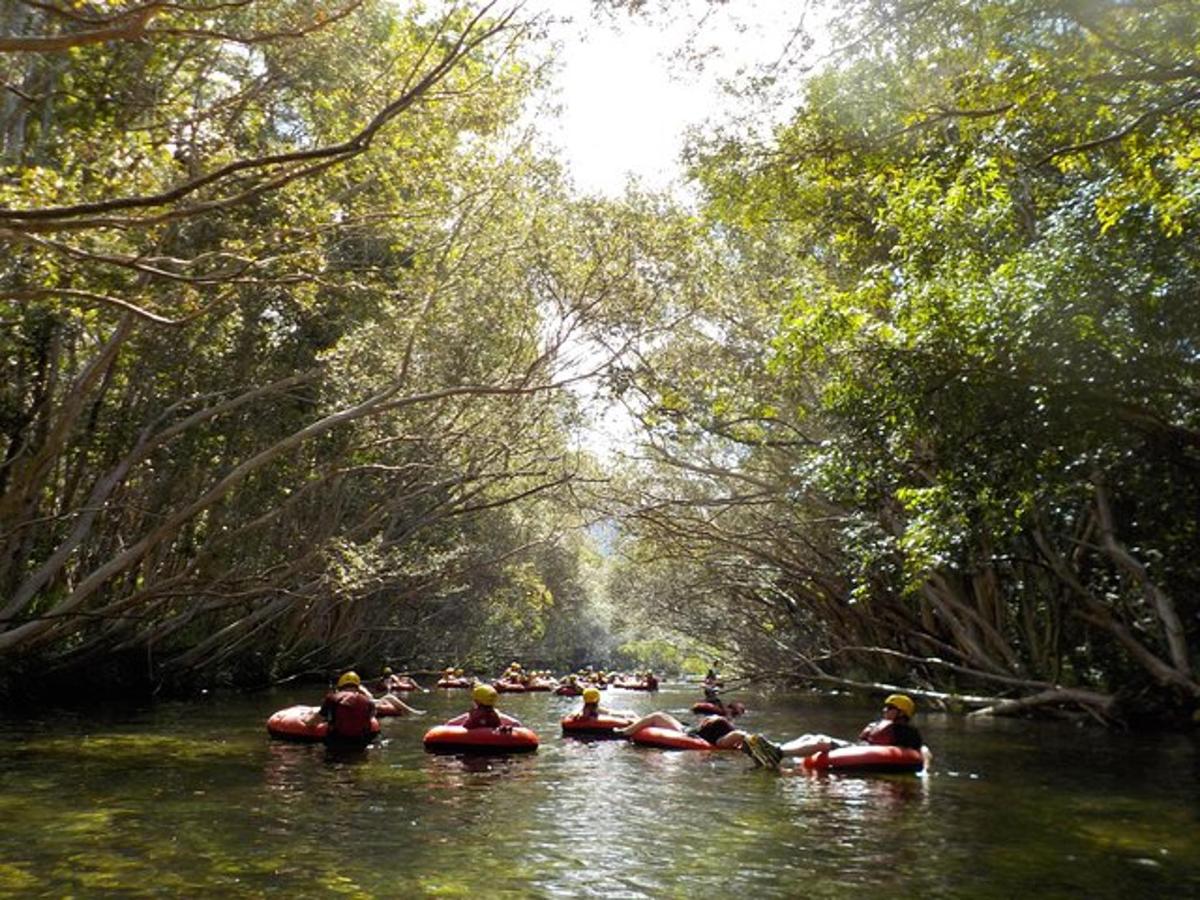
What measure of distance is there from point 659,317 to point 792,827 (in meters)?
12.8

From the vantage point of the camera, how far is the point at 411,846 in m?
7.17

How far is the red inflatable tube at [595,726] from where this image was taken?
1619 centimetres

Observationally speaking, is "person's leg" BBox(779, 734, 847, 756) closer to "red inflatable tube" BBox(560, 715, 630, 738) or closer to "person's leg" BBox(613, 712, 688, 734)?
"person's leg" BBox(613, 712, 688, 734)

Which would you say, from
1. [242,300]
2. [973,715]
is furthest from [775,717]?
[242,300]

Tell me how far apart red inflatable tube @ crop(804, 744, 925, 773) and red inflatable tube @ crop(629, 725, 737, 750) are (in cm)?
Result: 246

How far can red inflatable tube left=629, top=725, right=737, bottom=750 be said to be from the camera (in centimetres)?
1450

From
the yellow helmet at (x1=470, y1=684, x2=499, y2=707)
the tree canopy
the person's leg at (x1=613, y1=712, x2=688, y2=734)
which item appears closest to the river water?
the person's leg at (x1=613, y1=712, x2=688, y2=734)

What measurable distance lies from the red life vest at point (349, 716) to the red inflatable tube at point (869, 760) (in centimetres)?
579

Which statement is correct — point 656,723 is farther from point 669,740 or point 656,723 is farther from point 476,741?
point 476,741

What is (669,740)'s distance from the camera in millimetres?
14664

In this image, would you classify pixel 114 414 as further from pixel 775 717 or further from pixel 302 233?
Result: pixel 775 717

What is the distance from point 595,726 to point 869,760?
5531 mm

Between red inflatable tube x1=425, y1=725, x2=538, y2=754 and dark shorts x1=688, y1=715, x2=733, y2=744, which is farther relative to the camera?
dark shorts x1=688, y1=715, x2=733, y2=744

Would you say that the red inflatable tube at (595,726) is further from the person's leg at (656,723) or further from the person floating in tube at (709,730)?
the person's leg at (656,723)
